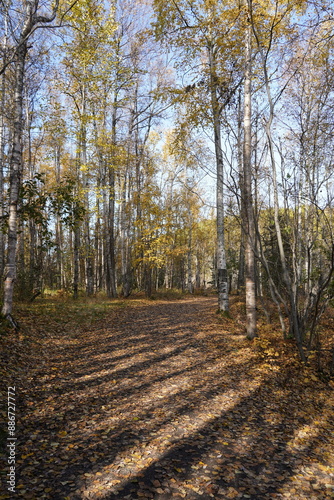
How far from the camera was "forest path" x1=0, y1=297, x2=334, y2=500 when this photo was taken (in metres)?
3.10

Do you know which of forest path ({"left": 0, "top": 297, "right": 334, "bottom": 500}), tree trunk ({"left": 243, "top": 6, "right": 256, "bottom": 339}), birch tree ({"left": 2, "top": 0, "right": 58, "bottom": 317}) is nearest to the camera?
forest path ({"left": 0, "top": 297, "right": 334, "bottom": 500})

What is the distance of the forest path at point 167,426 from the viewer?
3098 millimetres

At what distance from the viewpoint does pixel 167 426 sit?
421cm

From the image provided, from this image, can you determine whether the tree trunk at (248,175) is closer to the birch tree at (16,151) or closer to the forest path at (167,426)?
the forest path at (167,426)

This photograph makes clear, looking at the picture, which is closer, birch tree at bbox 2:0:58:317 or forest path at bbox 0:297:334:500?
forest path at bbox 0:297:334:500

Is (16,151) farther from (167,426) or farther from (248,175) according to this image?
(167,426)

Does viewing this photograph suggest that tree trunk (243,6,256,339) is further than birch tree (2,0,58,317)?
Yes

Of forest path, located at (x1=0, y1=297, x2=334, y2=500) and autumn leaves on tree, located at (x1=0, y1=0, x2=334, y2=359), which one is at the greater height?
autumn leaves on tree, located at (x1=0, y1=0, x2=334, y2=359)

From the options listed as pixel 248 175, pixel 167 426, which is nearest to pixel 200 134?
pixel 248 175

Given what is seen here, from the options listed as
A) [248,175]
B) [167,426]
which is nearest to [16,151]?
[248,175]

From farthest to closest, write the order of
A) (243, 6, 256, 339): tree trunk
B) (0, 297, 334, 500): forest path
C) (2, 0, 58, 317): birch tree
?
(243, 6, 256, 339): tree trunk < (2, 0, 58, 317): birch tree < (0, 297, 334, 500): forest path

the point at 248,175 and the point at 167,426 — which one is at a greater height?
the point at 248,175

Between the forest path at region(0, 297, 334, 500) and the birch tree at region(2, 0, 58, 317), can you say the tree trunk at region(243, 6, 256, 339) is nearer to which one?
the forest path at region(0, 297, 334, 500)

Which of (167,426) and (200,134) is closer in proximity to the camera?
(167,426)
